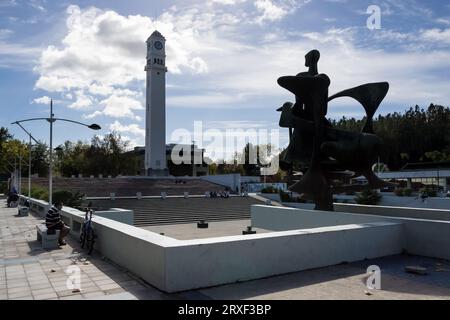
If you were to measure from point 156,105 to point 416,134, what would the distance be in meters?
42.0

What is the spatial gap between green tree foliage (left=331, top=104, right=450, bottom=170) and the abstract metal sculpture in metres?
53.0

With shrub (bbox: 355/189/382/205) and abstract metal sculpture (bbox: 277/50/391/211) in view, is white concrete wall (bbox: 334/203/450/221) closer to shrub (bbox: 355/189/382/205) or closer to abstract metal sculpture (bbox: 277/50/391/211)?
abstract metal sculpture (bbox: 277/50/391/211)

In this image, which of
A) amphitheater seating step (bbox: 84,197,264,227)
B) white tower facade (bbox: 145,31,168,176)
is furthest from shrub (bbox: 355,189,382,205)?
white tower facade (bbox: 145,31,168,176)

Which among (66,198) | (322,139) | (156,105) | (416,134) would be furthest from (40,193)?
(416,134)

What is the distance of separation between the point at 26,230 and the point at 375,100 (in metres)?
14.0

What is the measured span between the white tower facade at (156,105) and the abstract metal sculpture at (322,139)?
45.9 meters

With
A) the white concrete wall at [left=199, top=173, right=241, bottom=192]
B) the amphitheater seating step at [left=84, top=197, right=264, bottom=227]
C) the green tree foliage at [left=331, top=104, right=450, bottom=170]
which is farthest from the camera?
the green tree foliage at [left=331, top=104, right=450, bottom=170]

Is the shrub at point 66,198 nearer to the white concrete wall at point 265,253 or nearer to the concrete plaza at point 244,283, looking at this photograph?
the concrete plaza at point 244,283

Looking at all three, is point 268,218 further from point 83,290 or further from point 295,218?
point 83,290

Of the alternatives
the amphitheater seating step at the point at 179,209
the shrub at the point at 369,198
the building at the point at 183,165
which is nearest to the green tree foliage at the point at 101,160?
the building at the point at 183,165

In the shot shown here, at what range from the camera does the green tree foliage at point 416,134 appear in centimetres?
6650

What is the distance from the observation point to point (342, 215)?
13117 millimetres

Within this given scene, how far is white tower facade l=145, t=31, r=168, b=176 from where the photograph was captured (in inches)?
2371

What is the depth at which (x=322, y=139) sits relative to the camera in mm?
14781
